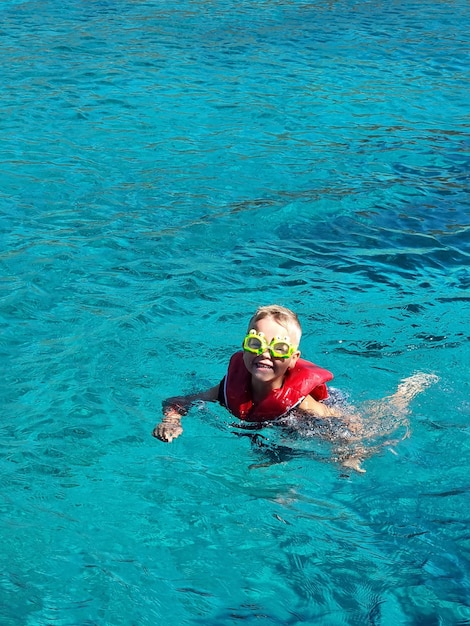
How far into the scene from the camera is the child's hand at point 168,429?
470 cm

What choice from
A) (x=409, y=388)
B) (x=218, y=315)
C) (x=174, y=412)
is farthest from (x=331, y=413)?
(x=218, y=315)

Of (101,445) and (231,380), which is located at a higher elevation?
(231,380)

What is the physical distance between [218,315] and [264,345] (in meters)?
2.20

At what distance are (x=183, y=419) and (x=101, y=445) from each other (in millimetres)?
554

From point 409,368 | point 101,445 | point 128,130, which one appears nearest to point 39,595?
point 101,445

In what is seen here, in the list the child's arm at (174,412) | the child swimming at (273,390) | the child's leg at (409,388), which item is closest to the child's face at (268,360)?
the child swimming at (273,390)

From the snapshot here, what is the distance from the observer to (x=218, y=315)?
6.92 meters

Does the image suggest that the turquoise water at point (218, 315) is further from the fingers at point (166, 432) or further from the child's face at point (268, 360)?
the child's face at point (268, 360)

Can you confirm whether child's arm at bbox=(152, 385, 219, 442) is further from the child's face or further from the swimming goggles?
the swimming goggles

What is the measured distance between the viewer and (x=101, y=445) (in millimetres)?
5230

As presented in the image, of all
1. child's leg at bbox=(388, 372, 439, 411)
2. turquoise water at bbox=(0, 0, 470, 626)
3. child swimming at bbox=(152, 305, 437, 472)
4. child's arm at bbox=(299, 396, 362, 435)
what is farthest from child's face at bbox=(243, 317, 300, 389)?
child's leg at bbox=(388, 372, 439, 411)

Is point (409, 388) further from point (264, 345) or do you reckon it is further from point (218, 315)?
point (218, 315)

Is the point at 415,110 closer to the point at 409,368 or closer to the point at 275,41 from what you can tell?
the point at 275,41

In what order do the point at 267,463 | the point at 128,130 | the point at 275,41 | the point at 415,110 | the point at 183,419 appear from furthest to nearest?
the point at 275,41 < the point at 415,110 < the point at 128,130 < the point at 183,419 < the point at 267,463
